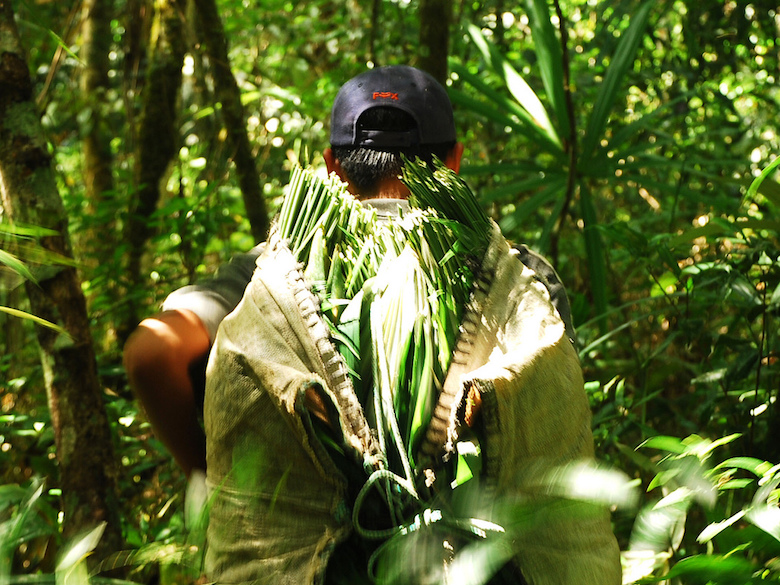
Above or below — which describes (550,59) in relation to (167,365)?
above

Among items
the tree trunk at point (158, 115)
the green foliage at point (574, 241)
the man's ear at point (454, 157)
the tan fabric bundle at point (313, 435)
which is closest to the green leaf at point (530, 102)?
the green foliage at point (574, 241)

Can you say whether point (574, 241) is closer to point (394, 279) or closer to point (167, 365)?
point (394, 279)

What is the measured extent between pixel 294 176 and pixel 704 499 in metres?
0.75

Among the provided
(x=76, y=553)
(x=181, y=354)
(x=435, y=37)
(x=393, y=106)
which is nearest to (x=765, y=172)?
(x=393, y=106)

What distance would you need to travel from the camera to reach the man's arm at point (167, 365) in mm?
1078

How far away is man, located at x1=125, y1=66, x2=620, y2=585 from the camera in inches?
34.4

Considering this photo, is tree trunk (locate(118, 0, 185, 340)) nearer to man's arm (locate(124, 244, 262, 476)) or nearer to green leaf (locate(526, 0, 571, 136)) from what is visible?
green leaf (locate(526, 0, 571, 136))

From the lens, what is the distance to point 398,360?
992mm

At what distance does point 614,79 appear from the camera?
240 centimetres

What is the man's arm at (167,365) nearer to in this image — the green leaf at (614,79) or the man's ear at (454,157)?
the man's ear at (454,157)

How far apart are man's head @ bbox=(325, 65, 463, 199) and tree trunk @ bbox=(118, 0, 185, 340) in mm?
1756

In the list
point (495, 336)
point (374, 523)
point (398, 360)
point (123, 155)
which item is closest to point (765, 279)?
point (495, 336)

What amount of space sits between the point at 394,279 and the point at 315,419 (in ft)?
0.87

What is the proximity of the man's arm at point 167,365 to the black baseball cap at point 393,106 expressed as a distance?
0.48 meters
